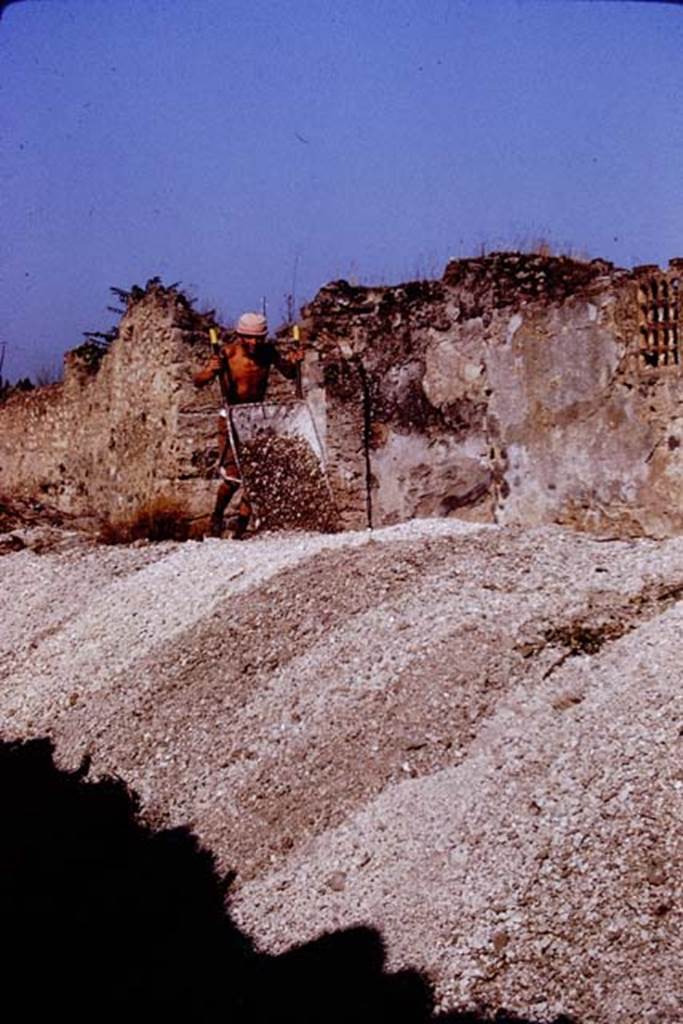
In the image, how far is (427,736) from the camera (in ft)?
14.6

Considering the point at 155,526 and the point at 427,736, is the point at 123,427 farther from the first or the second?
the point at 427,736

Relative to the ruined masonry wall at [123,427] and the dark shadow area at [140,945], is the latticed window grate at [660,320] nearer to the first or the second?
the dark shadow area at [140,945]

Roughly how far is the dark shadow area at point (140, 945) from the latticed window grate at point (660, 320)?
462 cm

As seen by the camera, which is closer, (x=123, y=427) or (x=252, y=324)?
(x=252, y=324)

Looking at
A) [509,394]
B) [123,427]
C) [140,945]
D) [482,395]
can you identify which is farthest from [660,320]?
[123,427]

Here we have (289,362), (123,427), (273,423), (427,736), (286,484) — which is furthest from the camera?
(123,427)

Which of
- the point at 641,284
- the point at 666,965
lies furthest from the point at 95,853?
the point at 641,284

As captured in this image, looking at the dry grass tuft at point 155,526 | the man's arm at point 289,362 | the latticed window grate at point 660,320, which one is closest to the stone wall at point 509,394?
the latticed window grate at point 660,320

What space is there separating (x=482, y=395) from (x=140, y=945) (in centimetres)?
555

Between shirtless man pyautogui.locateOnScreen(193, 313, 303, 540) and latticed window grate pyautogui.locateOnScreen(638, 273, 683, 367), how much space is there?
3.22 meters

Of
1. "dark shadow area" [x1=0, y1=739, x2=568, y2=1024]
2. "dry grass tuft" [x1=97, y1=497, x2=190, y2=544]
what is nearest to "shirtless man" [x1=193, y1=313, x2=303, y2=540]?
"dry grass tuft" [x1=97, y1=497, x2=190, y2=544]

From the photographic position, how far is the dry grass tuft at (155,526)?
10180mm

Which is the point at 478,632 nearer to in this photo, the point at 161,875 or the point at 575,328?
the point at 161,875

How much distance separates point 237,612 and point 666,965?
142 inches
